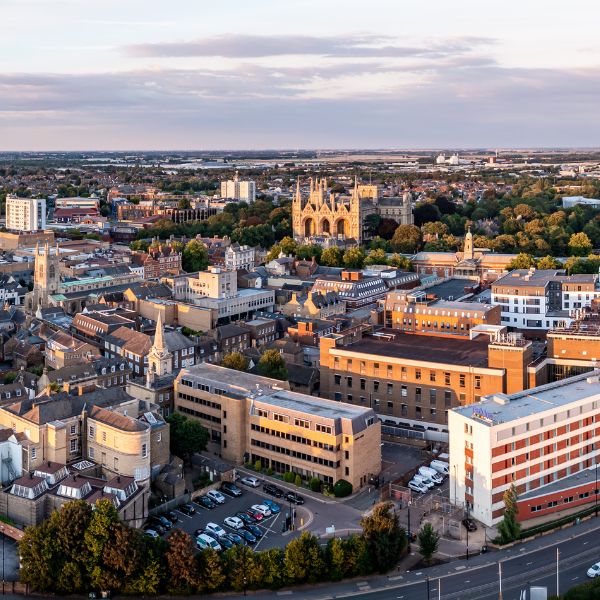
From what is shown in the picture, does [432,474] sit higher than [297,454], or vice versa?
[297,454]

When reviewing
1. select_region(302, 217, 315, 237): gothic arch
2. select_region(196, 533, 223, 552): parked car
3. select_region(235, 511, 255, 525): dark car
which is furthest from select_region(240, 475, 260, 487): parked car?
select_region(302, 217, 315, 237): gothic arch

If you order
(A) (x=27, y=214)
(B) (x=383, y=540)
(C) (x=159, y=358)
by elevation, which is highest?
(A) (x=27, y=214)

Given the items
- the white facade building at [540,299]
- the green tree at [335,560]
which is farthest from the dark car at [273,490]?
the white facade building at [540,299]

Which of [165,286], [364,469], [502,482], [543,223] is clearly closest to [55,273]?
[165,286]

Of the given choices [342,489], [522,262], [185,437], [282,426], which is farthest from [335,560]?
[522,262]

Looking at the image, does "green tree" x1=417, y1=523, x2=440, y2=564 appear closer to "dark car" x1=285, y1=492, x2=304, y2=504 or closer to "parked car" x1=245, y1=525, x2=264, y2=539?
"parked car" x1=245, y1=525, x2=264, y2=539

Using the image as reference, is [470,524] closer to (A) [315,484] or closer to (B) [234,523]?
(A) [315,484]

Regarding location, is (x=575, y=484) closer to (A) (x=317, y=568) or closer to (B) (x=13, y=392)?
(A) (x=317, y=568)
